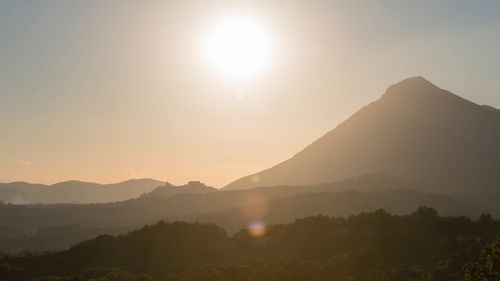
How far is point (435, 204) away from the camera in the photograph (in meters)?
164

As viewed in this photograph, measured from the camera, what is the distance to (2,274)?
61.4 meters

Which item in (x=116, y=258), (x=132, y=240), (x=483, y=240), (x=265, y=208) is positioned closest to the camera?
(x=483, y=240)

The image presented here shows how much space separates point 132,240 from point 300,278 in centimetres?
3201

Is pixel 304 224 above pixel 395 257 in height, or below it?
above

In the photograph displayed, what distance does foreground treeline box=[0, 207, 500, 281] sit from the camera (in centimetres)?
5031

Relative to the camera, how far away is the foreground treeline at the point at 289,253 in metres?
50.3

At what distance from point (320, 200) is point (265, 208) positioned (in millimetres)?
21018

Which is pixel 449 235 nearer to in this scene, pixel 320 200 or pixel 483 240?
pixel 483 240

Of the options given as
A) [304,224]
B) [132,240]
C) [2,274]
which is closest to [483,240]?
[304,224]

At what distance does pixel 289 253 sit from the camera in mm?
63719

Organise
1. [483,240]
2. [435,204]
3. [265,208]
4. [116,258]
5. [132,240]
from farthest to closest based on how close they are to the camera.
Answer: [265,208]
[435,204]
[132,240]
[116,258]
[483,240]

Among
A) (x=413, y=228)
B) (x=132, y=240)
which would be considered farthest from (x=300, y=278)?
(x=132, y=240)

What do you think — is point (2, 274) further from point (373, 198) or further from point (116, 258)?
point (373, 198)

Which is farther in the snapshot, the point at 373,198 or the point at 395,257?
the point at 373,198
